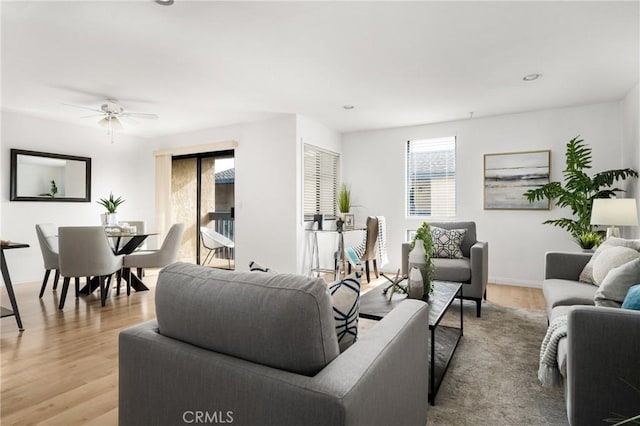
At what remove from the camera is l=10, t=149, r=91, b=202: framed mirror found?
4.92 metres

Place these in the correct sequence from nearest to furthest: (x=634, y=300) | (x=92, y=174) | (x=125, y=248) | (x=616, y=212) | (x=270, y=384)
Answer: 1. (x=270, y=384)
2. (x=634, y=300)
3. (x=616, y=212)
4. (x=125, y=248)
5. (x=92, y=174)

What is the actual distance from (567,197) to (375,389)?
421 centimetres

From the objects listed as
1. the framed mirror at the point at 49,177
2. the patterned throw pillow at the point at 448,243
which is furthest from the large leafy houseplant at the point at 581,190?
the framed mirror at the point at 49,177

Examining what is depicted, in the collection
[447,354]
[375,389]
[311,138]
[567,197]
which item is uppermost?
[311,138]

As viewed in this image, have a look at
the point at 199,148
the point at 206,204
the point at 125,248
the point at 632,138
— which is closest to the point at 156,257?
the point at 125,248

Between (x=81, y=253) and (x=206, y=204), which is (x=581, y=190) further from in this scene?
(x=81, y=253)

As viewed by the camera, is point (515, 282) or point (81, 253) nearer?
point (81, 253)

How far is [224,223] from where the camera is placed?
19.7ft

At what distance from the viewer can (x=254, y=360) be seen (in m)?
1.01

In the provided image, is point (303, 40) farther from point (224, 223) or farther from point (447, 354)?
point (224, 223)

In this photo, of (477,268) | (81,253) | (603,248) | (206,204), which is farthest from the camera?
(206,204)

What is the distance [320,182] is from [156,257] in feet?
8.60

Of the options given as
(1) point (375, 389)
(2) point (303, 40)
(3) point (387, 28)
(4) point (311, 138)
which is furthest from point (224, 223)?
Answer: (1) point (375, 389)

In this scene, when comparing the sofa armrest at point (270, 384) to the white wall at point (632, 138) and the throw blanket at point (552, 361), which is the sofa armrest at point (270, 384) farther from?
the white wall at point (632, 138)
